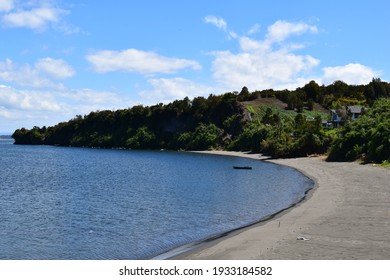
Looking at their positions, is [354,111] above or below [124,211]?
above

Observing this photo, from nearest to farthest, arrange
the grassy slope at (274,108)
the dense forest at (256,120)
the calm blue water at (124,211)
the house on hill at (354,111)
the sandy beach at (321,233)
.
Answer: the sandy beach at (321,233) < the calm blue water at (124,211) < the dense forest at (256,120) < the house on hill at (354,111) < the grassy slope at (274,108)

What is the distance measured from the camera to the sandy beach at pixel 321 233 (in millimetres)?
18469

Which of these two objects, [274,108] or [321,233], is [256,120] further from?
[321,233]

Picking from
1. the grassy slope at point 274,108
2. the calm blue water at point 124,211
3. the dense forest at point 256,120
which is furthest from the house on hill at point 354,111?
the calm blue water at point 124,211

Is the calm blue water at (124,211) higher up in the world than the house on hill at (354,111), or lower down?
lower down

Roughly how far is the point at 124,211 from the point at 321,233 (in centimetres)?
1662

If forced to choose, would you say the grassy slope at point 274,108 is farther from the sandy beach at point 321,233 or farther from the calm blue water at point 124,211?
the sandy beach at point 321,233

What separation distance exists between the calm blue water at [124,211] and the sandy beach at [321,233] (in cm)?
261

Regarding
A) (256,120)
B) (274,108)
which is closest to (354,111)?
(256,120)

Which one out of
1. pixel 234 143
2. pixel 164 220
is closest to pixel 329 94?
pixel 234 143

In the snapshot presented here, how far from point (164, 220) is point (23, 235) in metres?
9.23

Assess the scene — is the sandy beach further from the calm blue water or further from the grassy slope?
the grassy slope

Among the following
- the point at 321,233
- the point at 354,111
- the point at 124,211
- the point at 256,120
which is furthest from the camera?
the point at 256,120

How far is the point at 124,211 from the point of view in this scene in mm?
34375
